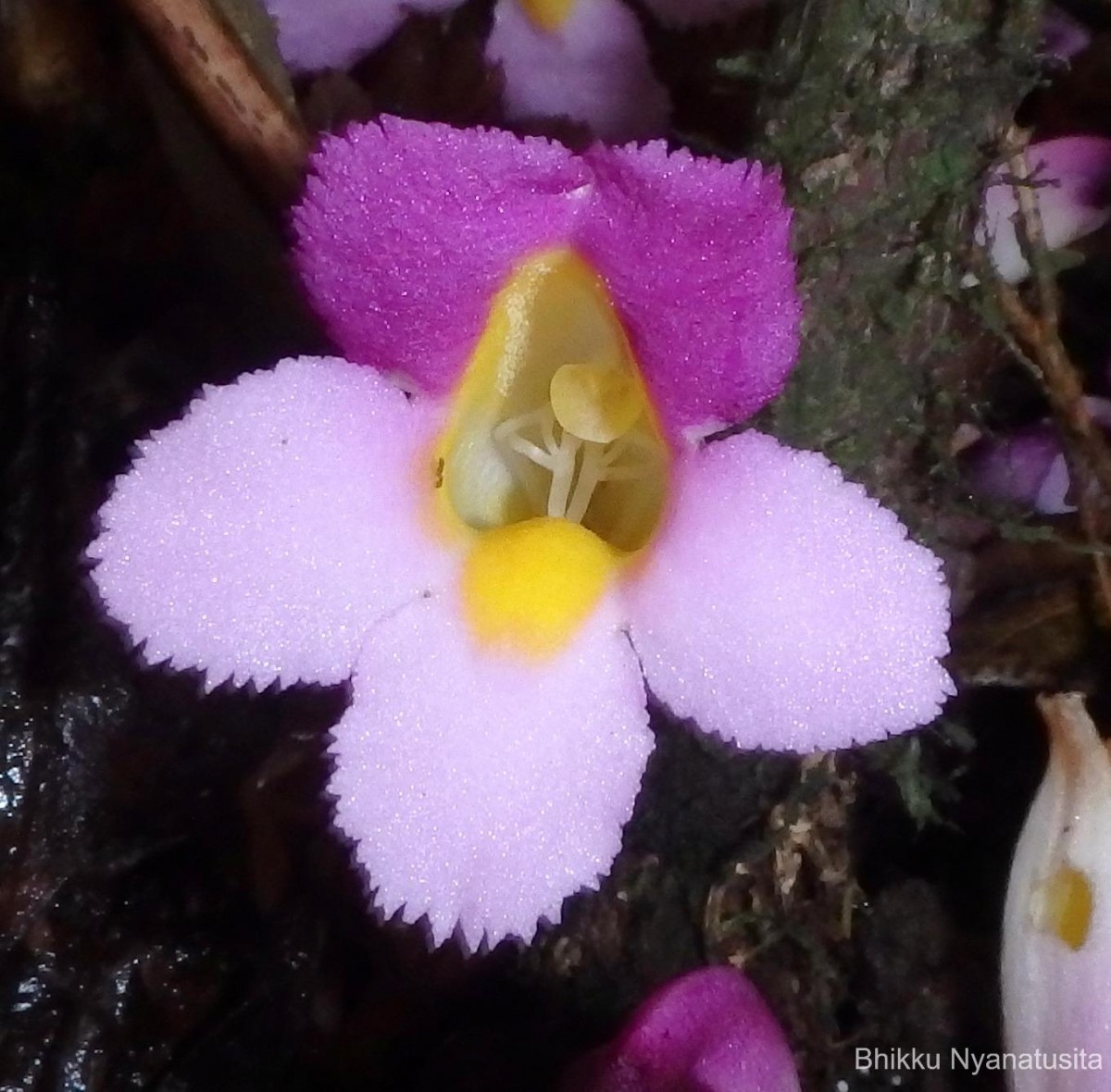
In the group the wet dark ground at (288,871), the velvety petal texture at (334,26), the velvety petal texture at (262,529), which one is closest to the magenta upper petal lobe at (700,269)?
the velvety petal texture at (262,529)

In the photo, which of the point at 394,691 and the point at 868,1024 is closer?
the point at 394,691

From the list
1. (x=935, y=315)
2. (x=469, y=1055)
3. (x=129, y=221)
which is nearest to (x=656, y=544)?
(x=935, y=315)

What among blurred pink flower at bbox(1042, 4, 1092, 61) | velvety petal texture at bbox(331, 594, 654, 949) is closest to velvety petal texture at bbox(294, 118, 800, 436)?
velvety petal texture at bbox(331, 594, 654, 949)

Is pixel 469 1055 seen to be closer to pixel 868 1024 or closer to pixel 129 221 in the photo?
pixel 868 1024

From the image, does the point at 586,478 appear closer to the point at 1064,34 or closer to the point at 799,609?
the point at 799,609

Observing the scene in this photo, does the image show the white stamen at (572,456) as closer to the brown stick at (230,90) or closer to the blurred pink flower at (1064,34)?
the brown stick at (230,90)

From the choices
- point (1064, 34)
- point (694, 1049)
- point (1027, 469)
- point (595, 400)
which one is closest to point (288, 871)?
point (694, 1049)

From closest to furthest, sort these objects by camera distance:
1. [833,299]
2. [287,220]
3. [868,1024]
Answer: [287,220]
[833,299]
[868,1024]
